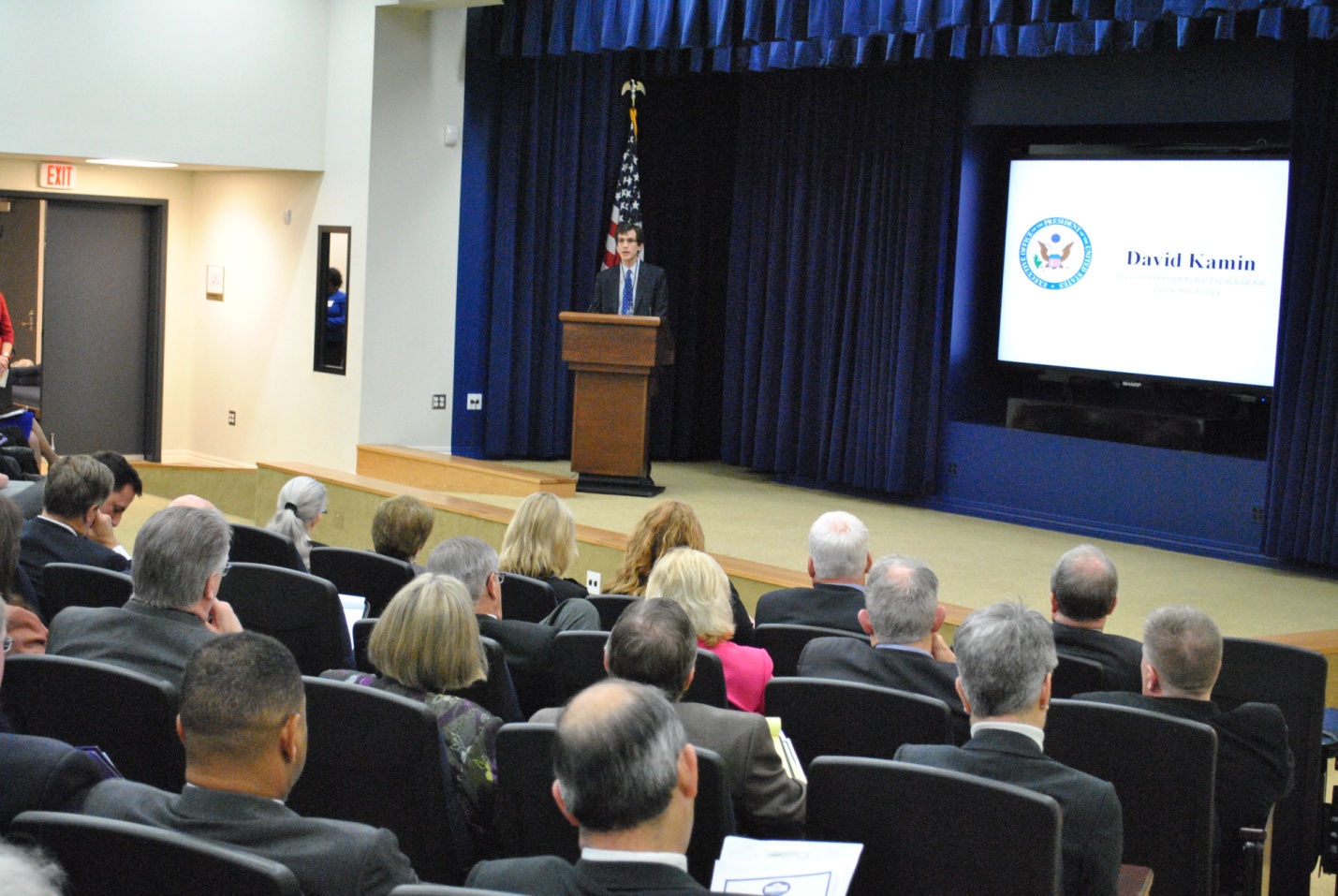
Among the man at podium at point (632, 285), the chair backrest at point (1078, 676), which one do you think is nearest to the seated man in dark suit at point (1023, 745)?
the chair backrest at point (1078, 676)

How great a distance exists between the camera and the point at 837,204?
10062 mm

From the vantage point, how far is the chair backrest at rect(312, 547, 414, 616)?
446cm

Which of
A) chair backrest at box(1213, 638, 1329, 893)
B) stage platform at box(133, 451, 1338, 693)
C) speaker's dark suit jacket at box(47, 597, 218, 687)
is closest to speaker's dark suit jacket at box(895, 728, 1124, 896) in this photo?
chair backrest at box(1213, 638, 1329, 893)

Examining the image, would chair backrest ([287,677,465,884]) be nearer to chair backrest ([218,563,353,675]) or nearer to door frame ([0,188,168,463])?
chair backrest ([218,563,353,675])

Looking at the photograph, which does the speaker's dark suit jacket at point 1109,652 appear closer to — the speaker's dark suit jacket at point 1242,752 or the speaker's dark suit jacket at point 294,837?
the speaker's dark suit jacket at point 1242,752

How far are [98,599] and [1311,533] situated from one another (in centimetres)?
615

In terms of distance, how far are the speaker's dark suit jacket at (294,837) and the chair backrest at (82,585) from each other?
6.14 ft

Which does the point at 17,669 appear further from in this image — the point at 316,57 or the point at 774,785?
the point at 316,57

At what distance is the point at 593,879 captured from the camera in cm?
180

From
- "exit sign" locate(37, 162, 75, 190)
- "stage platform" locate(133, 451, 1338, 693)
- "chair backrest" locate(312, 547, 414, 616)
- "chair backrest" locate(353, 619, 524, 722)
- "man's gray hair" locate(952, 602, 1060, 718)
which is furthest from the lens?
"exit sign" locate(37, 162, 75, 190)

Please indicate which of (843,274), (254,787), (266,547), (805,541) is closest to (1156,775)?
(254,787)

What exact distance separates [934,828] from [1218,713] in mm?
1149

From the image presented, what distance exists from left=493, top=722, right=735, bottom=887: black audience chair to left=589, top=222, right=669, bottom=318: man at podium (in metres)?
6.32

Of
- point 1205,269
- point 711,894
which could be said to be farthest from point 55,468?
point 1205,269
